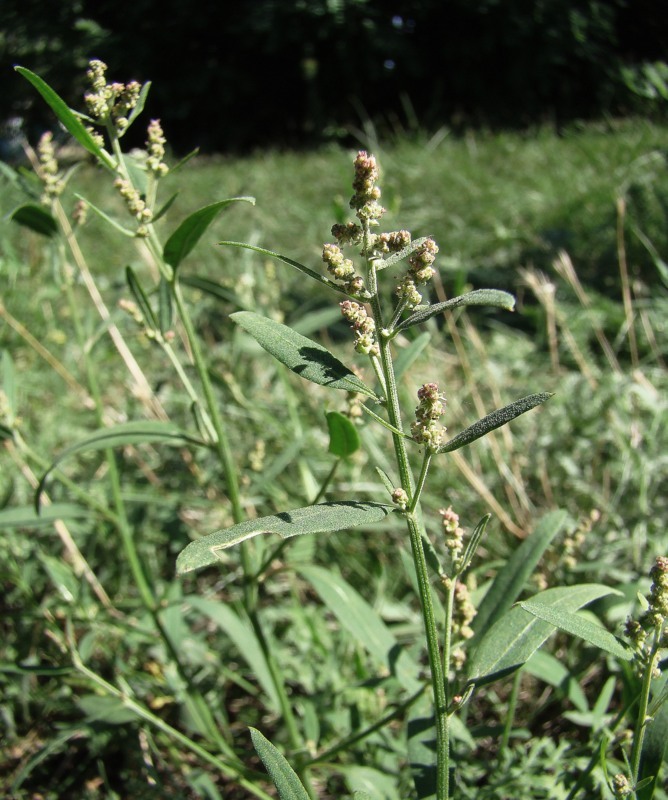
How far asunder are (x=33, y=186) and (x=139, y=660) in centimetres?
84

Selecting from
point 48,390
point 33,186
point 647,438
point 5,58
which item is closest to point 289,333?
point 33,186

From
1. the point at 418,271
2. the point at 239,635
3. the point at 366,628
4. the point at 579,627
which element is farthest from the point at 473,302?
the point at 239,635

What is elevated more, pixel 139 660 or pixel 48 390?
pixel 48 390

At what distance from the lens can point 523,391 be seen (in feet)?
6.45

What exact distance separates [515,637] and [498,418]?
25 cm

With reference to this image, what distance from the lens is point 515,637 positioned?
0.72 m

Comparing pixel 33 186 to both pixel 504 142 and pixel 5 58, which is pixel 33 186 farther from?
pixel 5 58

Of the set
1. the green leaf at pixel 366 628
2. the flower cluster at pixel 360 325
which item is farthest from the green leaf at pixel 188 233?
the green leaf at pixel 366 628

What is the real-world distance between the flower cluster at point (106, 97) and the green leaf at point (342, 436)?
1.20 ft

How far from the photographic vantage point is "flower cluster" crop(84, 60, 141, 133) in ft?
2.41

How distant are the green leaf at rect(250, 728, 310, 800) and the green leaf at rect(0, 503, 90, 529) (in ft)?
1.79

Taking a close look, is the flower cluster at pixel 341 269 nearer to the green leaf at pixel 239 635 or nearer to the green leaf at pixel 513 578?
the green leaf at pixel 513 578

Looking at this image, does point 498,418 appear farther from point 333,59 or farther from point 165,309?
point 333,59

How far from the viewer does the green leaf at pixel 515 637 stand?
2.29 feet
